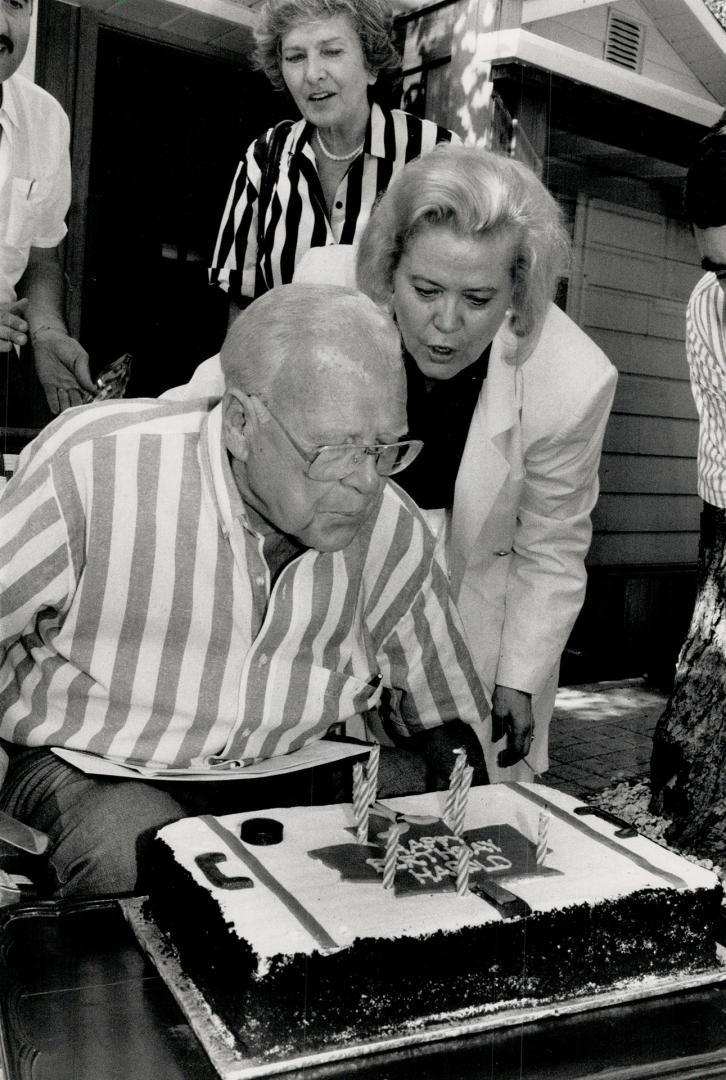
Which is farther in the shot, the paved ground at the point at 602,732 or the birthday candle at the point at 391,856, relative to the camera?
the paved ground at the point at 602,732

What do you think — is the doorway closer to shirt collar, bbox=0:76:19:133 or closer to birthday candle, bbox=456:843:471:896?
shirt collar, bbox=0:76:19:133

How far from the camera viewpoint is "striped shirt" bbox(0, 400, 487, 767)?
152 cm

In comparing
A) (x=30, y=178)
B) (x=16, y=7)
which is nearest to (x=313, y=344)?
(x=30, y=178)

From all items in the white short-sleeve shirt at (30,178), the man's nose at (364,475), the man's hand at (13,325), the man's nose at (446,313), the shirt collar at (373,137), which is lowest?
the man's nose at (364,475)

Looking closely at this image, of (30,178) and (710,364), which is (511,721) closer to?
(710,364)

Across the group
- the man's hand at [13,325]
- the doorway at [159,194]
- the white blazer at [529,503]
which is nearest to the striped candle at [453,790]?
the white blazer at [529,503]

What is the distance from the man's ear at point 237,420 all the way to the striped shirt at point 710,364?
1.05 metres

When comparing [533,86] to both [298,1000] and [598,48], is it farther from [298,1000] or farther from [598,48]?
[298,1000]

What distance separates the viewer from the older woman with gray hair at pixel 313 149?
1723mm

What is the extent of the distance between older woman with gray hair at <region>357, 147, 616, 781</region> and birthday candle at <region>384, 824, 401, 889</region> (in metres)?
0.90

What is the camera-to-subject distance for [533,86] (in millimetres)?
2000

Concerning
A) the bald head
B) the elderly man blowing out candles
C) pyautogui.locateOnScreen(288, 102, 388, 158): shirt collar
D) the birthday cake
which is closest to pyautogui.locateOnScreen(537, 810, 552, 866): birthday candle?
the birthday cake

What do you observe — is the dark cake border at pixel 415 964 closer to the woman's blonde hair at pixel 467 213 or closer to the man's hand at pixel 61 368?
the man's hand at pixel 61 368

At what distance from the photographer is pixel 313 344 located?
1.46 metres
